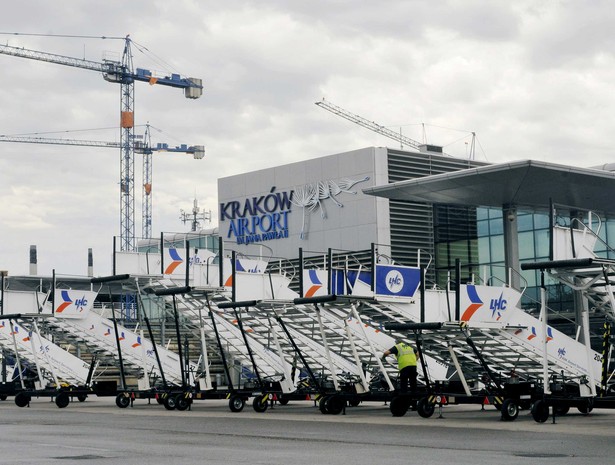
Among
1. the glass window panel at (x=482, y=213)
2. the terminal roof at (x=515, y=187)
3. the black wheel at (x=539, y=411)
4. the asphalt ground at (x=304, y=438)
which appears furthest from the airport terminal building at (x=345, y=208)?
the black wheel at (x=539, y=411)

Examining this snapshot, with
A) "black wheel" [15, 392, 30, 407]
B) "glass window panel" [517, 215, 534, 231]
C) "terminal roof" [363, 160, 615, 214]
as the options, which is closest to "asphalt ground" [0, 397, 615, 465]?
"black wheel" [15, 392, 30, 407]

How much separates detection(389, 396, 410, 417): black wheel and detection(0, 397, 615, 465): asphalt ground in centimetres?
45

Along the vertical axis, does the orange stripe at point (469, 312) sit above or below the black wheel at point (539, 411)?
above

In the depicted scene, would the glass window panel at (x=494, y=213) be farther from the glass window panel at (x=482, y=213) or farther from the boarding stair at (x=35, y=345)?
the boarding stair at (x=35, y=345)

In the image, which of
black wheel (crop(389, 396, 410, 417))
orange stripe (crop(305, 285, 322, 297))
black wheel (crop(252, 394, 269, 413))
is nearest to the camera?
black wheel (crop(389, 396, 410, 417))

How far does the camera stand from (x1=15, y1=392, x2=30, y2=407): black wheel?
122 ft

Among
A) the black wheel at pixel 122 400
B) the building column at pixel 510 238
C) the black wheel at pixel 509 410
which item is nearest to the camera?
the black wheel at pixel 509 410

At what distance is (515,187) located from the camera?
44.5m

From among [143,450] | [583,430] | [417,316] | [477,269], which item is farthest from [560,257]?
[477,269]

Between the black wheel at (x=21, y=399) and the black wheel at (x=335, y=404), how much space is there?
13278 millimetres

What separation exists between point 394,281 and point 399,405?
3.43 meters

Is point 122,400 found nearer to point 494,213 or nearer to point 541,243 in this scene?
point 541,243

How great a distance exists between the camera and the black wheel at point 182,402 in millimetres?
32156

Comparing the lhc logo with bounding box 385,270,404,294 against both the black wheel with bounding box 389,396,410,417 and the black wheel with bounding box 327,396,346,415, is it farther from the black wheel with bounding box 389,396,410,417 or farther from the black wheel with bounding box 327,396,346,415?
the black wheel with bounding box 327,396,346,415
